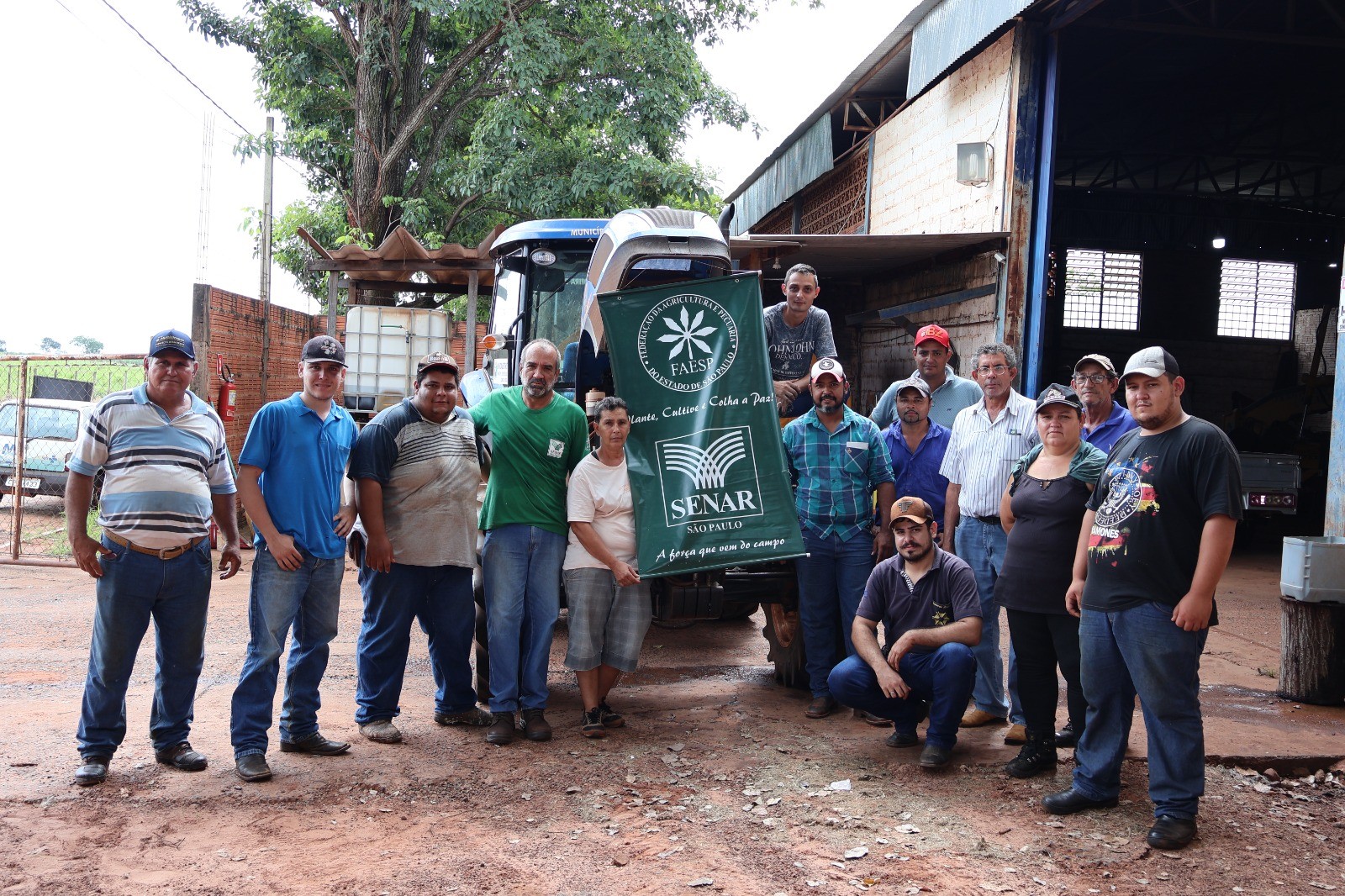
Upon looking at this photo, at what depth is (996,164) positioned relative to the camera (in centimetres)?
1142

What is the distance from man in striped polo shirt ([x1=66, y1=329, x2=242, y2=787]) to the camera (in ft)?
14.8

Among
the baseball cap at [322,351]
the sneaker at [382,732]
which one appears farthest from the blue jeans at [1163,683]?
the baseball cap at [322,351]

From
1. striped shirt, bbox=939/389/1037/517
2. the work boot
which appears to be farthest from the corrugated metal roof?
the work boot

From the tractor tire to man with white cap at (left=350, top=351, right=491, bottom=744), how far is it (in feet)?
6.60

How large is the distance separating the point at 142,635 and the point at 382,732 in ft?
4.13

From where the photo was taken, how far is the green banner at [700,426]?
5.39 meters

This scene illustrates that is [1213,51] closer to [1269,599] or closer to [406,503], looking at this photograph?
[1269,599]

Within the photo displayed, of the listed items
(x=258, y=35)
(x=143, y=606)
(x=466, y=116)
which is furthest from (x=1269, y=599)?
(x=258, y=35)

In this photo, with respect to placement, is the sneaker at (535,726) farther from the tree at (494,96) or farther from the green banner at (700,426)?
the tree at (494,96)

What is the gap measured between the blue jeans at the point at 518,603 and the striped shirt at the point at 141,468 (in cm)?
144

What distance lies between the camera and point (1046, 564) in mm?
4688

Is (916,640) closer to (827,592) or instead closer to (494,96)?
(827,592)

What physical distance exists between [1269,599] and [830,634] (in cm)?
669

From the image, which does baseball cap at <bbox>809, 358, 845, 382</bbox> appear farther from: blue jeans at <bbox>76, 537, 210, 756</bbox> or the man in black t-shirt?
blue jeans at <bbox>76, 537, 210, 756</bbox>
